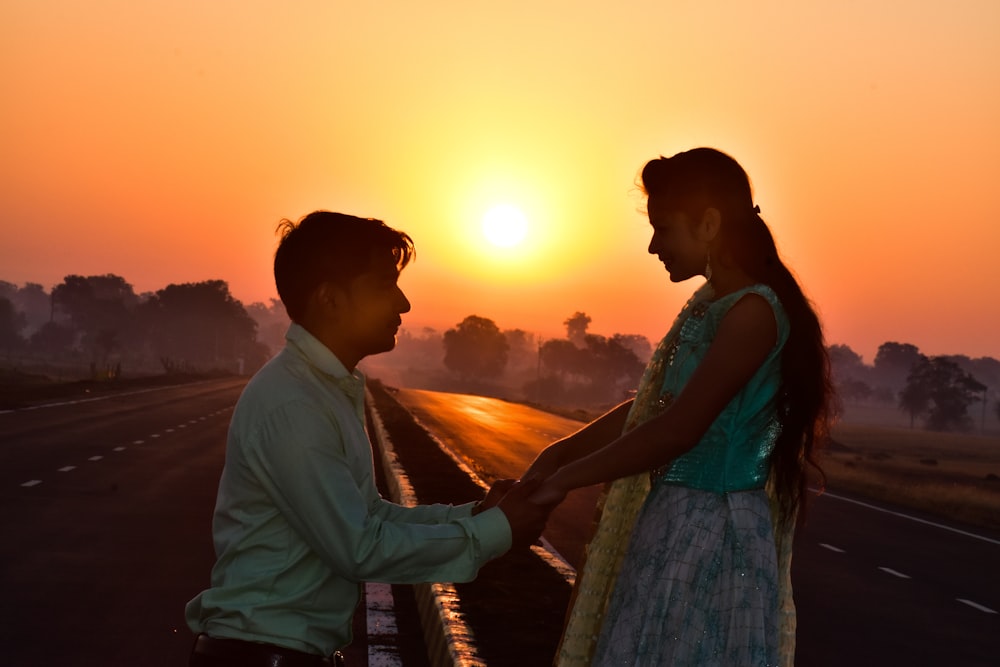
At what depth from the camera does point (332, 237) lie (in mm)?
3250

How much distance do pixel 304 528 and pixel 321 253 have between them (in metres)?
0.68

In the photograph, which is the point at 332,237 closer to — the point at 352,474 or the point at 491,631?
the point at 352,474

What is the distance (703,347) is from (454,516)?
2.94ft

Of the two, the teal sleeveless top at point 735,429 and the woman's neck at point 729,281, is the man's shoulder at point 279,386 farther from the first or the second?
the woman's neck at point 729,281

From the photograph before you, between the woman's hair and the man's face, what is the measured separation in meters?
0.76

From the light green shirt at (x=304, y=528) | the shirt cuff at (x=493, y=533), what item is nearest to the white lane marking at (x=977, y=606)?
the shirt cuff at (x=493, y=533)

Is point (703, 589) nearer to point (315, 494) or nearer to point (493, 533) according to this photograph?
point (493, 533)

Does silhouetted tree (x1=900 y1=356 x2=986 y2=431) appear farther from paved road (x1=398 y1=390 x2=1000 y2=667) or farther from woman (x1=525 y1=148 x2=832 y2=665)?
woman (x1=525 y1=148 x2=832 y2=665)

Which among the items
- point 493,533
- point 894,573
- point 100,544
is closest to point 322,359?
point 493,533

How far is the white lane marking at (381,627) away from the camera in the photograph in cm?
837

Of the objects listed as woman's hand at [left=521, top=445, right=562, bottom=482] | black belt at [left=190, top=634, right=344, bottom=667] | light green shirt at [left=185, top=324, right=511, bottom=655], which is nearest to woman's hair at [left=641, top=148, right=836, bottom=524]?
woman's hand at [left=521, top=445, right=562, bottom=482]

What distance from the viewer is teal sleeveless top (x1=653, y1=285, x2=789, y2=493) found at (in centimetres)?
332

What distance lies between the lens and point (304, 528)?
3012 mm

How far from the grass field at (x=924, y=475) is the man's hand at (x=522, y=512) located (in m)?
21.0
